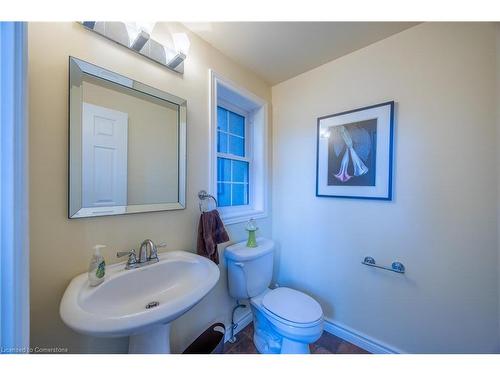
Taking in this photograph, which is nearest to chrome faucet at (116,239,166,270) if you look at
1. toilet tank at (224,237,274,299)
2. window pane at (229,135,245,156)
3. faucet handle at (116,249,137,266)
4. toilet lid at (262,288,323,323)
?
faucet handle at (116,249,137,266)

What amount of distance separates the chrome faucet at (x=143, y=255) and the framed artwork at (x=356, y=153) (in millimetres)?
1221

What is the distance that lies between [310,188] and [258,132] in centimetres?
71

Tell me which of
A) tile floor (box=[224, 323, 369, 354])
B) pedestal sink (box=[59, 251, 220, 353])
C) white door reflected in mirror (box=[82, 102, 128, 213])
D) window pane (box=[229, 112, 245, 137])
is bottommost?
tile floor (box=[224, 323, 369, 354])

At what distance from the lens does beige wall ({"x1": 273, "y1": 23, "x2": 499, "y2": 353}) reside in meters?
0.93

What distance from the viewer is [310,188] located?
1.53 metres

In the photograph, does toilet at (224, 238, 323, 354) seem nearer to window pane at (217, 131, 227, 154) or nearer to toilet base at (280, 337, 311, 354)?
toilet base at (280, 337, 311, 354)

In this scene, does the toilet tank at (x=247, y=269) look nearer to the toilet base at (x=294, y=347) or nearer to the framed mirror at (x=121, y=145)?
the toilet base at (x=294, y=347)

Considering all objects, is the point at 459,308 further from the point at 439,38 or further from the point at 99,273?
the point at 99,273

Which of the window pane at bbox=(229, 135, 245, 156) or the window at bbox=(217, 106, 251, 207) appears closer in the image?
the window at bbox=(217, 106, 251, 207)

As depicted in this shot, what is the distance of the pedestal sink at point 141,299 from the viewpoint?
0.53m

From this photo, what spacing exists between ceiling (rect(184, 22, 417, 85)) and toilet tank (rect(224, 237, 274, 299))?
1.45 m

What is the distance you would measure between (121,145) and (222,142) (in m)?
0.80

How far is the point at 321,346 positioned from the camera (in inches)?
51.3

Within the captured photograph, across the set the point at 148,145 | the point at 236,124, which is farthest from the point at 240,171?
the point at 148,145
